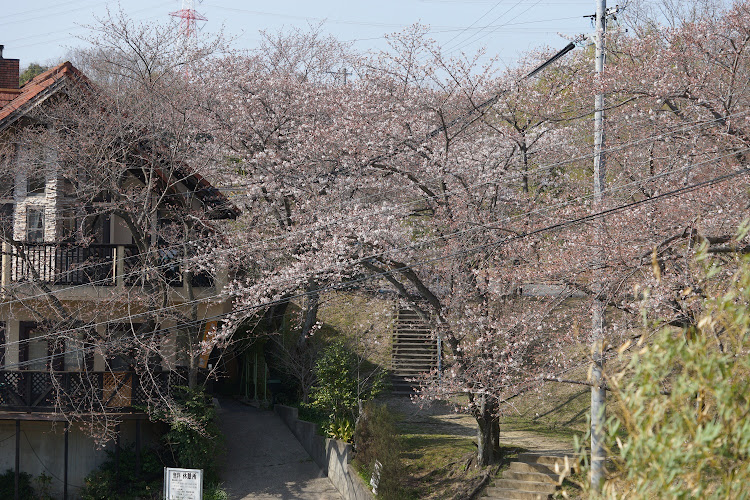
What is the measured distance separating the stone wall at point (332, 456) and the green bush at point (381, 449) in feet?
1.04

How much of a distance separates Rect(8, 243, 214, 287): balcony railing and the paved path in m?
4.75

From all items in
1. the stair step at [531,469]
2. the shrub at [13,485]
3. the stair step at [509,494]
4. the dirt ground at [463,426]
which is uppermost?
the dirt ground at [463,426]

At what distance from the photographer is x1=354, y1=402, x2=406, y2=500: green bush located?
1595 centimetres

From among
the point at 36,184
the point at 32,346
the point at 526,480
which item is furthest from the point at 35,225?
the point at 526,480

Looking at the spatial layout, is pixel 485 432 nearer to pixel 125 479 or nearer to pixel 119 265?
pixel 125 479

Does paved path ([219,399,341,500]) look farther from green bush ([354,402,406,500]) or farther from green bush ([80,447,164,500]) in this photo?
green bush ([80,447,164,500])

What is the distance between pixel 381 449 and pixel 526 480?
124 inches

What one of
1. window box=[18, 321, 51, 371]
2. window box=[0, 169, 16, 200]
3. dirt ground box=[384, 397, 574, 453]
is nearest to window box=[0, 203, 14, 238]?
window box=[0, 169, 16, 200]

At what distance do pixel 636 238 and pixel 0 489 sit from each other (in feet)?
48.7

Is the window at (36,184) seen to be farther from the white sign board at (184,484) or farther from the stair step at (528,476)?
the stair step at (528,476)

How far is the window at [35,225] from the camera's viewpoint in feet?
61.4

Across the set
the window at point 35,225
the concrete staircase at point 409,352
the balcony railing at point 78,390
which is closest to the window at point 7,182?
the window at point 35,225

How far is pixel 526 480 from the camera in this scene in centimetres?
1596

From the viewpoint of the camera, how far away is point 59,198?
18.7m
